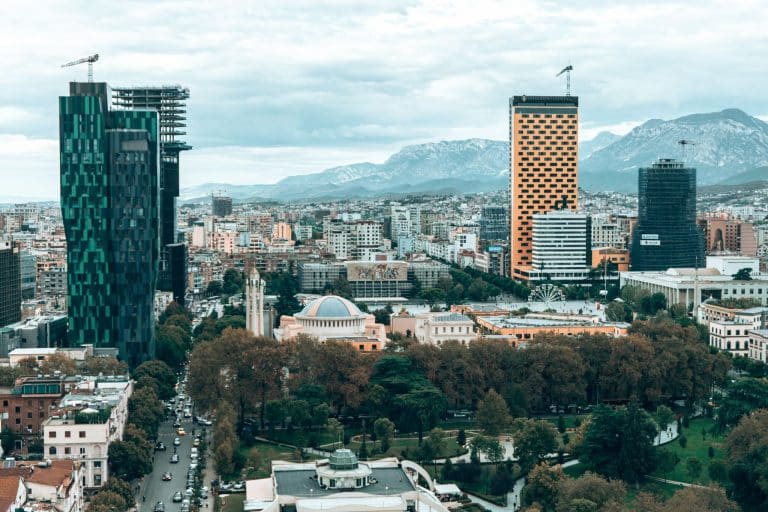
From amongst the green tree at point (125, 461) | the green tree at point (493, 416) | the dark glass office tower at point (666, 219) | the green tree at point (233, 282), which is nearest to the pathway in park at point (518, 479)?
the green tree at point (493, 416)

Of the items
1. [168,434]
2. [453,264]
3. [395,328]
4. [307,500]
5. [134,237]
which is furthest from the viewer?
[453,264]

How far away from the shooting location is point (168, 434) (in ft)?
185

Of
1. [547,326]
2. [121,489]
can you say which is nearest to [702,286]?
[547,326]

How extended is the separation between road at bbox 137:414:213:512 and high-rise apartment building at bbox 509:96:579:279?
215ft

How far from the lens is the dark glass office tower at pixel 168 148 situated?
9938 centimetres

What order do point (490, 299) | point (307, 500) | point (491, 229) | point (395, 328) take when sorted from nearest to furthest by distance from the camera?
1. point (307, 500)
2. point (395, 328)
3. point (490, 299)
4. point (491, 229)

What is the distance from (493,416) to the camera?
5250 cm

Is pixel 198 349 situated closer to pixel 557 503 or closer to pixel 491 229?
pixel 557 503

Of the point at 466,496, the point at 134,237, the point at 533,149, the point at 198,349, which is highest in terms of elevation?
the point at 533,149

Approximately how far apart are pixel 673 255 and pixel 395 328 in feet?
138

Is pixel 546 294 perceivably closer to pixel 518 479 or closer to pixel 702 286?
pixel 702 286

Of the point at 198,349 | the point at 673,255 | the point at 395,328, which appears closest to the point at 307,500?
the point at 198,349

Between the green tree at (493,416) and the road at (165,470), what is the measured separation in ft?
38.6

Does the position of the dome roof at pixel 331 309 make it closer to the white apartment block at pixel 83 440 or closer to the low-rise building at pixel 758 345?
the white apartment block at pixel 83 440
